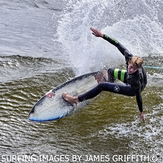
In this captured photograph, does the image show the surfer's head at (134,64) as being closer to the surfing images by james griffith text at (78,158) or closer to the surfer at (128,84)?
the surfer at (128,84)

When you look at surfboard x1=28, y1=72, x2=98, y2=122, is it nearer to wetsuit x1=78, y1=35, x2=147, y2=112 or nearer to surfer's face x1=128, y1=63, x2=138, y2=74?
wetsuit x1=78, y1=35, x2=147, y2=112

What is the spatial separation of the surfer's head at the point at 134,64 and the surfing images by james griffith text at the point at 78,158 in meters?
1.74

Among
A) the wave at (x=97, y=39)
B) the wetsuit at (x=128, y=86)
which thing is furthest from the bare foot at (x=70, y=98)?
the wave at (x=97, y=39)

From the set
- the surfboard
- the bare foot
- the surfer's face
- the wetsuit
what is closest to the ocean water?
the surfboard

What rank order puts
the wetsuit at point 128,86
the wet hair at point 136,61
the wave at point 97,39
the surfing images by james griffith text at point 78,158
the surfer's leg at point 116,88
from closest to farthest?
the surfing images by james griffith text at point 78,158, the wet hair at point 136,61, the wetsuit at point 128,86, the surfer's leg at point 116,88, the wave at point 97,39

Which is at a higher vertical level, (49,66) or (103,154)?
(49,66)

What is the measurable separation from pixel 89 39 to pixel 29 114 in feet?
18.6

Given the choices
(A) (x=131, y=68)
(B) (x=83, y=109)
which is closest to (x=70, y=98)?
(B) (x=83, y=109)

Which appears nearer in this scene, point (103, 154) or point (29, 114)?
point (103, 154)

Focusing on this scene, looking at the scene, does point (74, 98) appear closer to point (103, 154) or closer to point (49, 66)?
point (103, 154)

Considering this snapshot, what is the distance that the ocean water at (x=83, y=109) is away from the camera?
7.18 metres

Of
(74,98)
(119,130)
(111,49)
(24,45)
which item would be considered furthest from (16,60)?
(119,130)

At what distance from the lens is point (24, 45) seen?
533 inches

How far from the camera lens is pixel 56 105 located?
8344 millimetres
